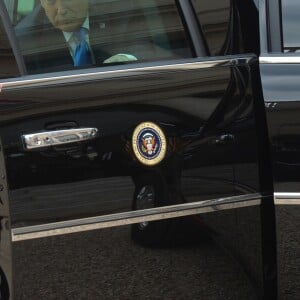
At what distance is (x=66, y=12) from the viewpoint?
1.93 metres

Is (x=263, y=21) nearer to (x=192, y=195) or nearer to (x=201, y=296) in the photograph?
(x=192, y=195)

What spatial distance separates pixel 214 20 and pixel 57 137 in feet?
2.34

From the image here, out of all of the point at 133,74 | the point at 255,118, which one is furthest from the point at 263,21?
the point at 133,74

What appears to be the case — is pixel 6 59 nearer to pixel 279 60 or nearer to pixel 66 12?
pixel 66 12

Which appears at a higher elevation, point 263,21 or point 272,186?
point 263,21

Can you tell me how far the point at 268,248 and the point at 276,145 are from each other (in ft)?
1.09

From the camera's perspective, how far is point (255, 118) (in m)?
1.86

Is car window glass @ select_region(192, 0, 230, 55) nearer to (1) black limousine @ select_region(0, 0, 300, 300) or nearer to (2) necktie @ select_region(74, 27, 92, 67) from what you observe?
(1) black limousine @ select_region(0, 0, 300, 300)

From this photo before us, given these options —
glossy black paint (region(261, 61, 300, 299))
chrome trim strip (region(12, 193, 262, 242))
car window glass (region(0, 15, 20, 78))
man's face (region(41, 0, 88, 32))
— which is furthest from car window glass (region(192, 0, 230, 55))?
car window glass (region(0, 15, 20, 78))

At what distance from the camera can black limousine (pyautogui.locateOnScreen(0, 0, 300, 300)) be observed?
1643 millimetres

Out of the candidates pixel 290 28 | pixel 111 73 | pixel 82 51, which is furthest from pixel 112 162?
pixel 290 28

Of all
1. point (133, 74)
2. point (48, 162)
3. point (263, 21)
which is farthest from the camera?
point (263, 21)

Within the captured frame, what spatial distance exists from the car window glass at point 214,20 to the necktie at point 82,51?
391 mm

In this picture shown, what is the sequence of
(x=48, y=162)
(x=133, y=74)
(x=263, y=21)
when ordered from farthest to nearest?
(x=263, y=21)
(x=133, y=74)
(x=48, y=162)
